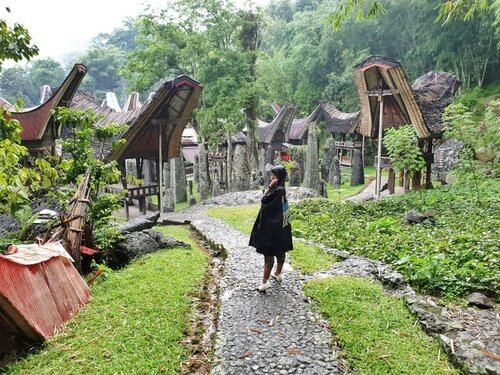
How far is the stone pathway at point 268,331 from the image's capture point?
153 inches

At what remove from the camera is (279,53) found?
128 feet

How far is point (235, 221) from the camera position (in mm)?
11703

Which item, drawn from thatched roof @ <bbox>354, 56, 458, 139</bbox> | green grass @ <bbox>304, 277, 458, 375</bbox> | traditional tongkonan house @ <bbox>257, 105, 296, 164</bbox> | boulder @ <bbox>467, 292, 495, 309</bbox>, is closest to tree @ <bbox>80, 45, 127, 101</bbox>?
traditional tongkonan house @ <bbox>257, 105, 296, 164</bbox>

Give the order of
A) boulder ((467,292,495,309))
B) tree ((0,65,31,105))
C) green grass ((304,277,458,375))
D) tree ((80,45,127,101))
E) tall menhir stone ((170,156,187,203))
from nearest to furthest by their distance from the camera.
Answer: green grass ((304,277,458,375)), boulder ((467,292,495,309)), tall menhir stone ((170,156,187,203)), tree ((0,65,31,105)), tree ((80,45,127,101))

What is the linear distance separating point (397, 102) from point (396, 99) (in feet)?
2.05

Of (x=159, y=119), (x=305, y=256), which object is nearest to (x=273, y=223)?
(x=305, y=256)

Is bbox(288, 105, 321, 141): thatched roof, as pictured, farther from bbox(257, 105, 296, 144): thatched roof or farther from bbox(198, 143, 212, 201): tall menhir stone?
bbox(198, 143, 212, 201): tall menhir stone

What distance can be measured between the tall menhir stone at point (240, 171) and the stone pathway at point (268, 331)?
41.1 feet

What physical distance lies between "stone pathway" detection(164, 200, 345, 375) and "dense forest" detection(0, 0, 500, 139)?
3.71 metres

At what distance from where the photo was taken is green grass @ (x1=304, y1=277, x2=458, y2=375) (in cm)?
377

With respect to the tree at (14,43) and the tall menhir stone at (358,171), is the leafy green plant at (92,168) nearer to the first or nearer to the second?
the tree at (14,43)

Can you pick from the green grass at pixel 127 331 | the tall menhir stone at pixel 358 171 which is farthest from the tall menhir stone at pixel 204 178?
the green grass at pixel 127 331

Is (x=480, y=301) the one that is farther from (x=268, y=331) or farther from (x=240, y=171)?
(x=240, y=171)

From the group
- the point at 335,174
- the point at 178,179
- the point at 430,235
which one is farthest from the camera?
the point at 335,174
